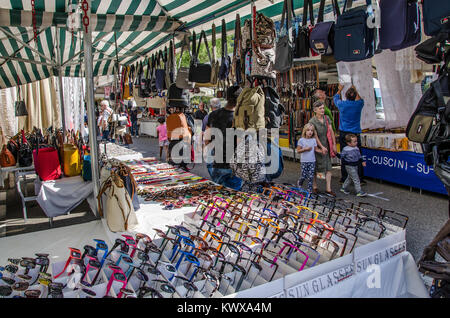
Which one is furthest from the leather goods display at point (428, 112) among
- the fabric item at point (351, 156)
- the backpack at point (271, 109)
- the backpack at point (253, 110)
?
the fabric item at point (351, 156)

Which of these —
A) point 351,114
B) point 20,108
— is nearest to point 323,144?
point 351,114

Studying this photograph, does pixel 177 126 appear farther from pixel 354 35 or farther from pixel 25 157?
pixel 354 35

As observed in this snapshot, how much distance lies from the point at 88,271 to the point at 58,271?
256 millimetres

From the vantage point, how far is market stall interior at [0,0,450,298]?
6.16 ft

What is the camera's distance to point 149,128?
16.2 metres

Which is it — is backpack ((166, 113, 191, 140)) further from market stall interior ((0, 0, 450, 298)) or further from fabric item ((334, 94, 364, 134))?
fabric item ((334, 94, 364, 134))

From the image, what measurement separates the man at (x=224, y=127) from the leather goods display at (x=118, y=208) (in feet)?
4.86

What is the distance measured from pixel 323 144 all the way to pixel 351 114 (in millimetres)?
978

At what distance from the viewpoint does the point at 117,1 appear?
5.33 m

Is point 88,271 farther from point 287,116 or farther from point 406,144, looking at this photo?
point 287,116

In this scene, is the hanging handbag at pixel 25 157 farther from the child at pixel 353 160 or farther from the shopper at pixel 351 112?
the shopper at pixel 351 112

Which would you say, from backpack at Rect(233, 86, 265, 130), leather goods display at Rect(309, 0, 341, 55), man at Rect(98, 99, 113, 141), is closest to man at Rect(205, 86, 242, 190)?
backpack at Rect(233, 86, 265, 130)

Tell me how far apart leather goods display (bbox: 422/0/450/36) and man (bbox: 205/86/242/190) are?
2268 mm
